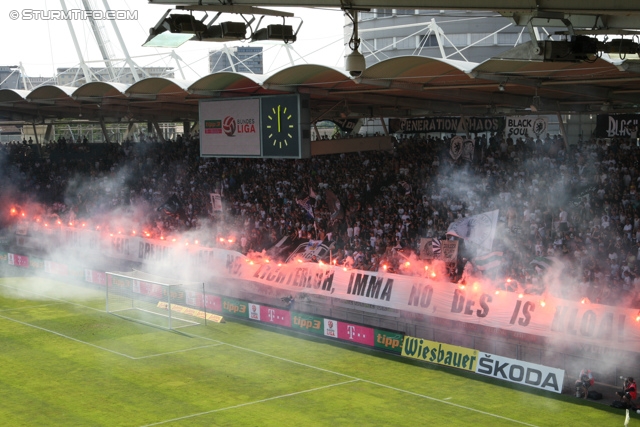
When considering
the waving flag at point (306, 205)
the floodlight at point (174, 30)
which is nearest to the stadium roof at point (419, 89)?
the waving flag at point (306, 205)

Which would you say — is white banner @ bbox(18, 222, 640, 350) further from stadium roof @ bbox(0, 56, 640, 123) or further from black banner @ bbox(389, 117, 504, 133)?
black banner @ bbox(389, 117, 504, 133)

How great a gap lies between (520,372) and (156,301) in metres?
13.5

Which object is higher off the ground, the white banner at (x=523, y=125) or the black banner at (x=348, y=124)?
the black banner at (x=348, y=124)

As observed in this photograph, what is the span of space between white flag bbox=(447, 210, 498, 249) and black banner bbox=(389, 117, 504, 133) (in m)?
9.37

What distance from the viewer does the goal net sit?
88.7 feet

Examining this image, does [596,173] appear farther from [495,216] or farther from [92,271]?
[92,271]

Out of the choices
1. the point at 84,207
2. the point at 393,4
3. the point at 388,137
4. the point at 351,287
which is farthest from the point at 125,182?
the point at 393,4

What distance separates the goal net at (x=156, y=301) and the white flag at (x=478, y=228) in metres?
8.79

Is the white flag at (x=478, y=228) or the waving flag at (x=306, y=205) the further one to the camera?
the waving flag at (x=306, y=205)

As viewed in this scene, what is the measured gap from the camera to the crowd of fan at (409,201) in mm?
20938

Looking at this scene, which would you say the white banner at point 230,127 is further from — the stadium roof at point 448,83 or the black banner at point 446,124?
the black banner at point 446,124

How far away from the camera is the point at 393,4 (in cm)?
1028

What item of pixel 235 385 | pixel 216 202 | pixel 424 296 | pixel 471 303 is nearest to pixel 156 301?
pixel 216 202

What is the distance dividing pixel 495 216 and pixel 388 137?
30.3ft
